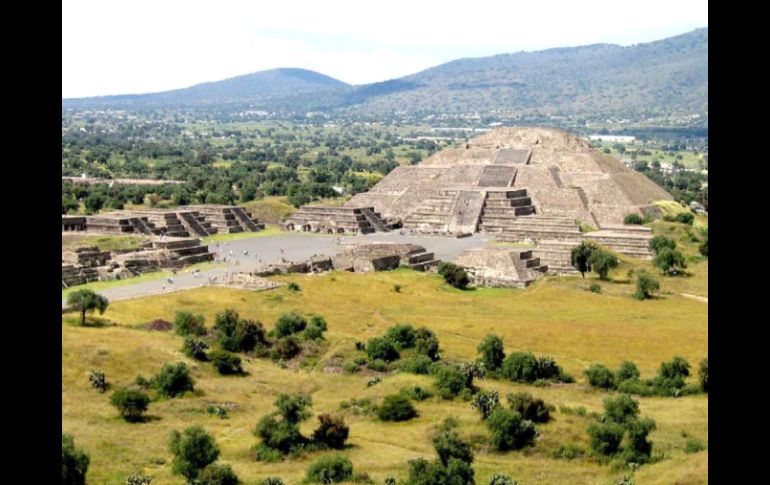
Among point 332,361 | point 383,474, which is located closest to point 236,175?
point 332,361

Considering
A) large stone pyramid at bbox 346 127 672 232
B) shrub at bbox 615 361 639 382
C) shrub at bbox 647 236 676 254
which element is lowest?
shrub at bbox 615 361 639 382

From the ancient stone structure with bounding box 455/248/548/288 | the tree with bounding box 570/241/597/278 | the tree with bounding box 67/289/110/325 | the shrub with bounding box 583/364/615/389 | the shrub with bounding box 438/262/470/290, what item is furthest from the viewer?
the tree with bounding box 570/241/597/278

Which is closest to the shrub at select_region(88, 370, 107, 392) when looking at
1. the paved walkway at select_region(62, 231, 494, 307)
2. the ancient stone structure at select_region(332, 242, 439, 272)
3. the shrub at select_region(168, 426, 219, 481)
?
the shrub at select_region(168, 426, 219, 481)

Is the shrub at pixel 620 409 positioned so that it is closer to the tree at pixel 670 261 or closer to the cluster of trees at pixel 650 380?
the cluster of trees at pixel 650 380

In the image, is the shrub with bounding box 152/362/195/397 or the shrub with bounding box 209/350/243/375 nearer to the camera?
the shrub with bounding box 152/362/195/397

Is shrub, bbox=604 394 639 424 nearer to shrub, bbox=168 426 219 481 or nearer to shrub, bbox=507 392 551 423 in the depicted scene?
shrub, bbox=507 392 551 423

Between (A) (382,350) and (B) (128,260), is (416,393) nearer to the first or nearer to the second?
(A) (382,350)

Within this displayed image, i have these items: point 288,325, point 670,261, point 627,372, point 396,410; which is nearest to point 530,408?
point 396,410
